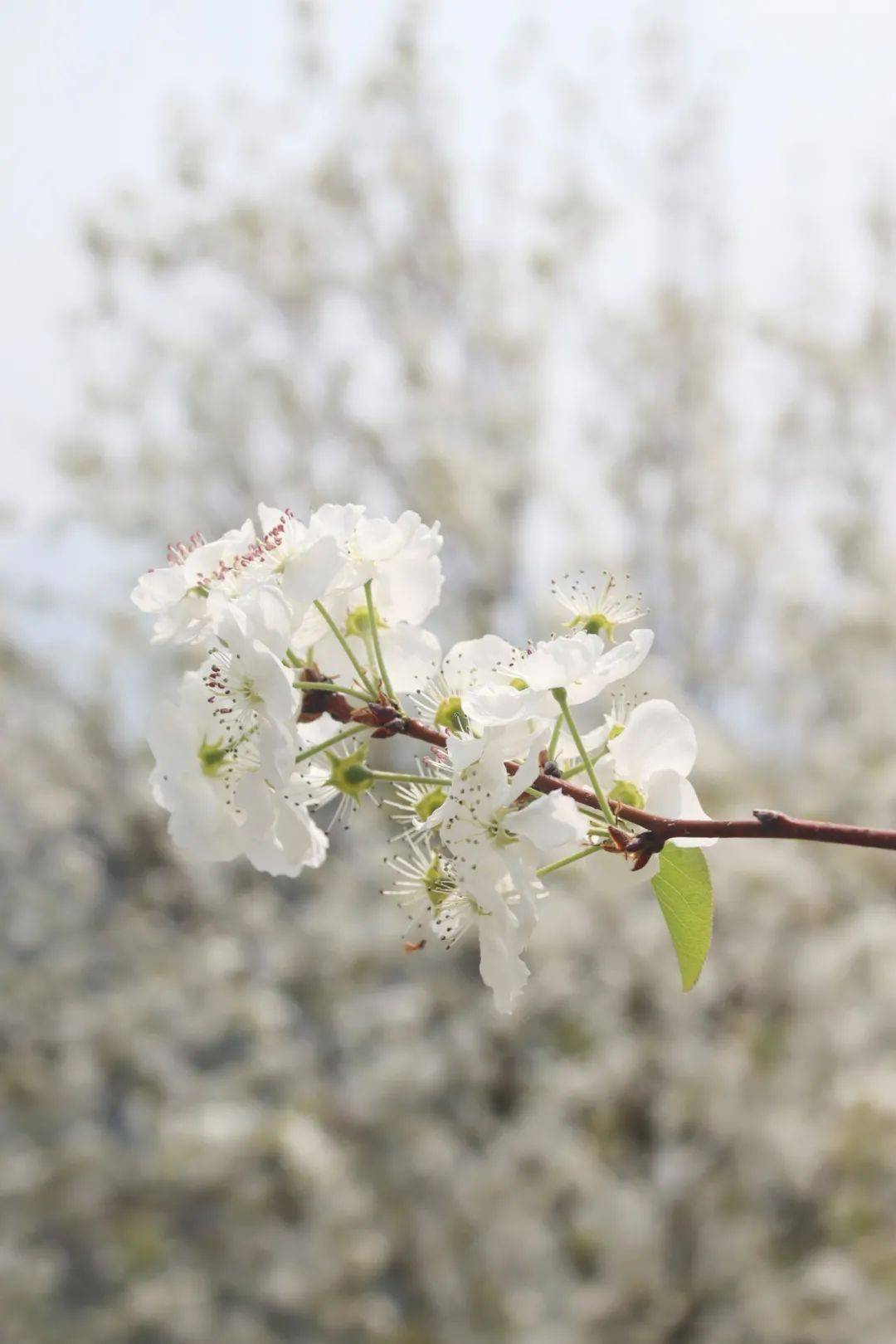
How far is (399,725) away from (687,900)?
0.17m

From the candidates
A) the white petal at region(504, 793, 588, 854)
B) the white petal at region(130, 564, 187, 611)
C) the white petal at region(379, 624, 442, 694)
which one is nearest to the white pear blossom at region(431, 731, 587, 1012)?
the white petal at region(504, 793, 588, 854)

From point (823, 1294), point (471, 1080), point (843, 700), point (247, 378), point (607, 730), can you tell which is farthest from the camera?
point (247, 378)

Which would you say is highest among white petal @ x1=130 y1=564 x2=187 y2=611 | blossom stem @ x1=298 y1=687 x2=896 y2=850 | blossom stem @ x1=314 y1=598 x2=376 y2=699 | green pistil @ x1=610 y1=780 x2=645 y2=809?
white petal @ x1=130 y1=564 x2=187 y2=611

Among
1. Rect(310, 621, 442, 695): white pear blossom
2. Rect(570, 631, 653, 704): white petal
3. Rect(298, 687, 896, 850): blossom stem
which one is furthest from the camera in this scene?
Rect(310, 621, 442, 695): white pear blossom

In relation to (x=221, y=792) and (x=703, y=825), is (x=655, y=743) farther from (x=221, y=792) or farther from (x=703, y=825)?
(x=221, y=792)

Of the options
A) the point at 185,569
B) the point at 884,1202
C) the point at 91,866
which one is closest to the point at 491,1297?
the point at 884,1202

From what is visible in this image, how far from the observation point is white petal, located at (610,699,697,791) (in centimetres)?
63

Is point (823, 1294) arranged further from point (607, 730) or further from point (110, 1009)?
point (607, 730)

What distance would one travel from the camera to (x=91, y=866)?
4.60m

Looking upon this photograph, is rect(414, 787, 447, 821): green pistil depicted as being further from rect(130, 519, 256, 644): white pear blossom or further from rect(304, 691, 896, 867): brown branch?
rect(130, 519, 256, 644): white pear blossom

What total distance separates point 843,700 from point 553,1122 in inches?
70.7

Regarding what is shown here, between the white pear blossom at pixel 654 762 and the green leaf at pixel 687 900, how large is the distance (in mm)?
23

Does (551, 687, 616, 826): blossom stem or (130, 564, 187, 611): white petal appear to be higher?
(130, 564, 187, 611): white petal

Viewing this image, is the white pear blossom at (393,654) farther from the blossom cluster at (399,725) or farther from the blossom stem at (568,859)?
the blossom stem at (568,859)
